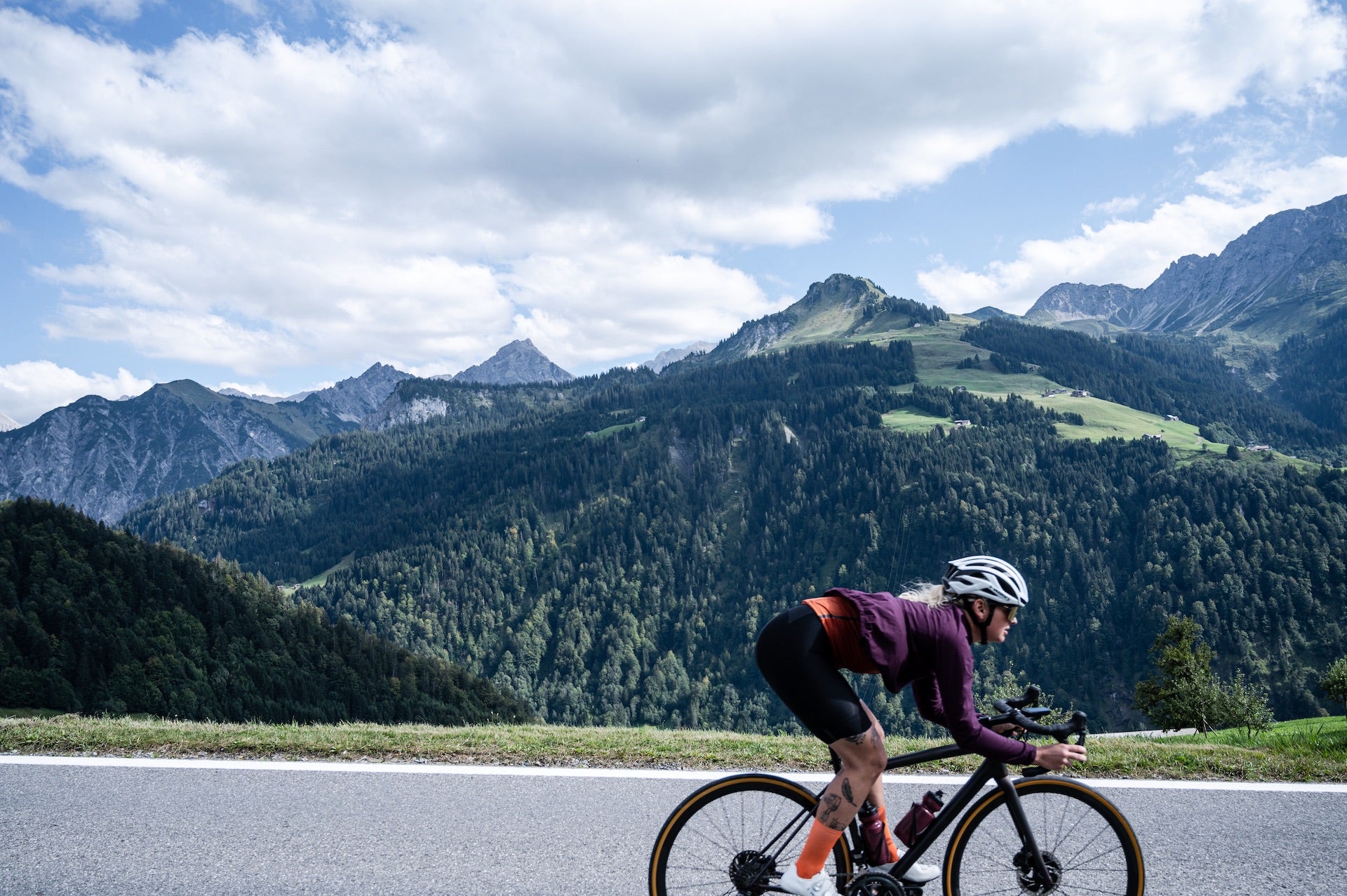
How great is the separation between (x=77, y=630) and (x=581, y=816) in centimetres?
9538

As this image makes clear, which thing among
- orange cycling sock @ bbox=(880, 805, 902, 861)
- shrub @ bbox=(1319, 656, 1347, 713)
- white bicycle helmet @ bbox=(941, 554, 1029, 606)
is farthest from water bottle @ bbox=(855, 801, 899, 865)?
shrub @ bbox=(1319, 656, 1347, 713)

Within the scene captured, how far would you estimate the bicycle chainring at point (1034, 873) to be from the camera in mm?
4766

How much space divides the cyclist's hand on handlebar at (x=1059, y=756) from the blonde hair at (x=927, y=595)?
1040mm

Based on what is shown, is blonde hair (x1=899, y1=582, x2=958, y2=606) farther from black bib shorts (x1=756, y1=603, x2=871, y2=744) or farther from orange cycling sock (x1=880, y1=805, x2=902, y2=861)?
orange cycling sock (x1=880, y1=805, x2=902, y2=861)

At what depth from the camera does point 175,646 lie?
81.6 meters

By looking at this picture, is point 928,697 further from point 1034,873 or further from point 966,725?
point 1034,873

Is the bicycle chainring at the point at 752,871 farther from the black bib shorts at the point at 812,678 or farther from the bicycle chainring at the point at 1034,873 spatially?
the bicycle chainring at the point at 1034,873

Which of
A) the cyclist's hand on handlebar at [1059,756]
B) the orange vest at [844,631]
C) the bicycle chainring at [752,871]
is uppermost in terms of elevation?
the orange vest at [844,631]

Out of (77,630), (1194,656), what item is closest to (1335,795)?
(1194,656)

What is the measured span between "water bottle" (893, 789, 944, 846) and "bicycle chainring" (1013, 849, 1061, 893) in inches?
25.6

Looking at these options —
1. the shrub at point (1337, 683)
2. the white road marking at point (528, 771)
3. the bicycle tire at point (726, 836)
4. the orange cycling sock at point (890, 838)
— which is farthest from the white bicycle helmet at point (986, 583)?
the shrub at point (1337, 683)

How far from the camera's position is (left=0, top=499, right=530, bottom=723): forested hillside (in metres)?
72.5

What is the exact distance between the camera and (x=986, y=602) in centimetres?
470

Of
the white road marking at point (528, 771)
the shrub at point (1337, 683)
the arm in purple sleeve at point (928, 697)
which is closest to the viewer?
the arm in purple sleeve at point (928, 697)
